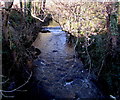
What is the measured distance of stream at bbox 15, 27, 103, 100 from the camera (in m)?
A: 4.76

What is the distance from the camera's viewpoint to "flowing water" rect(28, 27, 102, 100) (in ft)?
15.8

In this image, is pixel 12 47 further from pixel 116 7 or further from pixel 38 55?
pixel 116 7

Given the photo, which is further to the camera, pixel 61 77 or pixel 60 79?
pixel 61 77

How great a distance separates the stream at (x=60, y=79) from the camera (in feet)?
15.6

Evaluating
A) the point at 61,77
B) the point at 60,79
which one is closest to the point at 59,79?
the point at 60,79

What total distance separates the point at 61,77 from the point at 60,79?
0.49 ft

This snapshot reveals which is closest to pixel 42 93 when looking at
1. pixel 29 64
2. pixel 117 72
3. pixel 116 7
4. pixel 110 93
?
pixel 29 64

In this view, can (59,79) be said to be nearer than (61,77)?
Yes

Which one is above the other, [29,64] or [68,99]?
[29,64]

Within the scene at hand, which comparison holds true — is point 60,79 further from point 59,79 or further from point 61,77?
point 61,77

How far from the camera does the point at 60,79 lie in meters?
5.62

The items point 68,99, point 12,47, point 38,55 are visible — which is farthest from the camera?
point 38,55

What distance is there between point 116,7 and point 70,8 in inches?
125

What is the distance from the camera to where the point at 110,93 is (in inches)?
182
